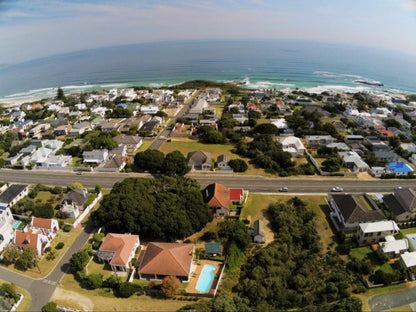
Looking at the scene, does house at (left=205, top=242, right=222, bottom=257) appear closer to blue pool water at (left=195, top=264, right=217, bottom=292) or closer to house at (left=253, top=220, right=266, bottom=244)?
blue pool water at (left=195, top=264, right=217, bottom=292)

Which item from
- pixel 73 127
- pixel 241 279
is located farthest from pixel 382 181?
pixel 73 127

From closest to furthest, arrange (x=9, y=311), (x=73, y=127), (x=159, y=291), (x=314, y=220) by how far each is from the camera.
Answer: (x=9, y=311) < (x=159, y=291) < (x=314, y=220) < (x=73, y=127)

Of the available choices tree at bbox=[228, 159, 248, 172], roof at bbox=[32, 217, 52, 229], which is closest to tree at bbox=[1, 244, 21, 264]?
roof at bbox=[32, 217, 52, 229]

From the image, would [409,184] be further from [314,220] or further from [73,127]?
[73,127]

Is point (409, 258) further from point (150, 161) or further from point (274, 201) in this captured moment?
point (150, 161)

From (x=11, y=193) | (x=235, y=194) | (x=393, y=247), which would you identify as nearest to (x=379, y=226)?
(x=393, y=247)

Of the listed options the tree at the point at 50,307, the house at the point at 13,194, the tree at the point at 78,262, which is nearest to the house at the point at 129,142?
the house at the point at 13,194
